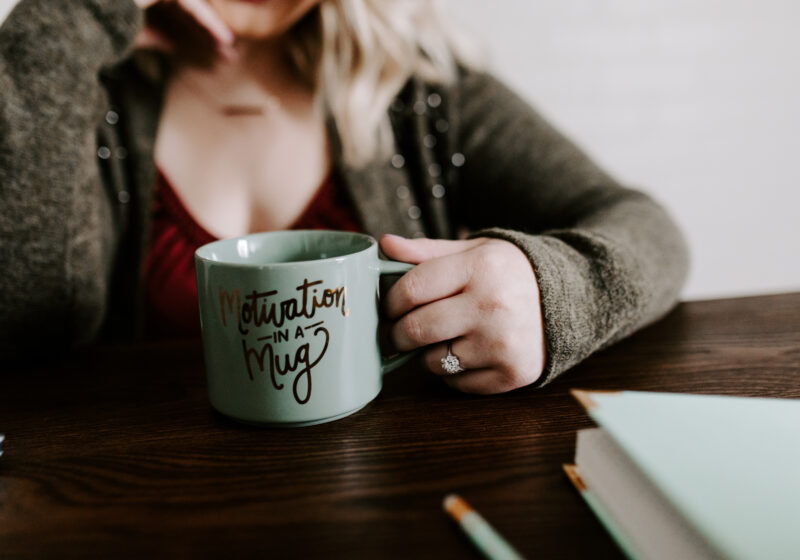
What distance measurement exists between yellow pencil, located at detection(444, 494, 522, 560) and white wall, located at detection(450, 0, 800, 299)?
1227 millimetres

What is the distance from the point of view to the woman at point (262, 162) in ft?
1.91

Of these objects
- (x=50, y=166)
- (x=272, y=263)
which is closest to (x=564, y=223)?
(x=272, y=263)

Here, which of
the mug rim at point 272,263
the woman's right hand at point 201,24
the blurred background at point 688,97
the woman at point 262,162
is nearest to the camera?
the mug rim at point 272,263

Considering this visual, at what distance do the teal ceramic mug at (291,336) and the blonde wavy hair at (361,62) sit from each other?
51 cm

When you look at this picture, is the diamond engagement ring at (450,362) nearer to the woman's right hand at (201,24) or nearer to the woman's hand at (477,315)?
the woman's hand at (477,315)

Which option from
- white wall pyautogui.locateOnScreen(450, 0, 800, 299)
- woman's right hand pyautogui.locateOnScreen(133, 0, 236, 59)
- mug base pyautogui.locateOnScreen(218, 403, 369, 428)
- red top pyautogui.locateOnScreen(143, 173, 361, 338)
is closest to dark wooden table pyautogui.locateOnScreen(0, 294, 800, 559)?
mug base pyautogui.locateOnScreen(218, 403, 369, 428)

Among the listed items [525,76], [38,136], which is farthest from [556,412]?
[525,76]

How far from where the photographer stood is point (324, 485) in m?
0.32

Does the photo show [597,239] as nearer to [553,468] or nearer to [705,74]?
[553,468]

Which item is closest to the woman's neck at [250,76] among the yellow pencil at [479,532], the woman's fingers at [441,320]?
the woman's fingers at [441,320]

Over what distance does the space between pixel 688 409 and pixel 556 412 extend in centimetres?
12

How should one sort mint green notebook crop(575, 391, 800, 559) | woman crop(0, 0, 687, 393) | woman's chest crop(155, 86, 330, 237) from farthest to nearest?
1. woman's chest crop(155, 86, 330, 237)
2. woman crop(0, 0, 687, 393)
3. mint green notebook crop(575, 391, 800, 559)

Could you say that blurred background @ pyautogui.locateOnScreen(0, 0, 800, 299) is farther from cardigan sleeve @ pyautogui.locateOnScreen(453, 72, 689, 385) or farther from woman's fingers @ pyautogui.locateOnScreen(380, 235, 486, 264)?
woman's fingers @ pyautogui.locateOnScreen(380, 235, 486, 264)

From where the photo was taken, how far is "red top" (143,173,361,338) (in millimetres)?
796
